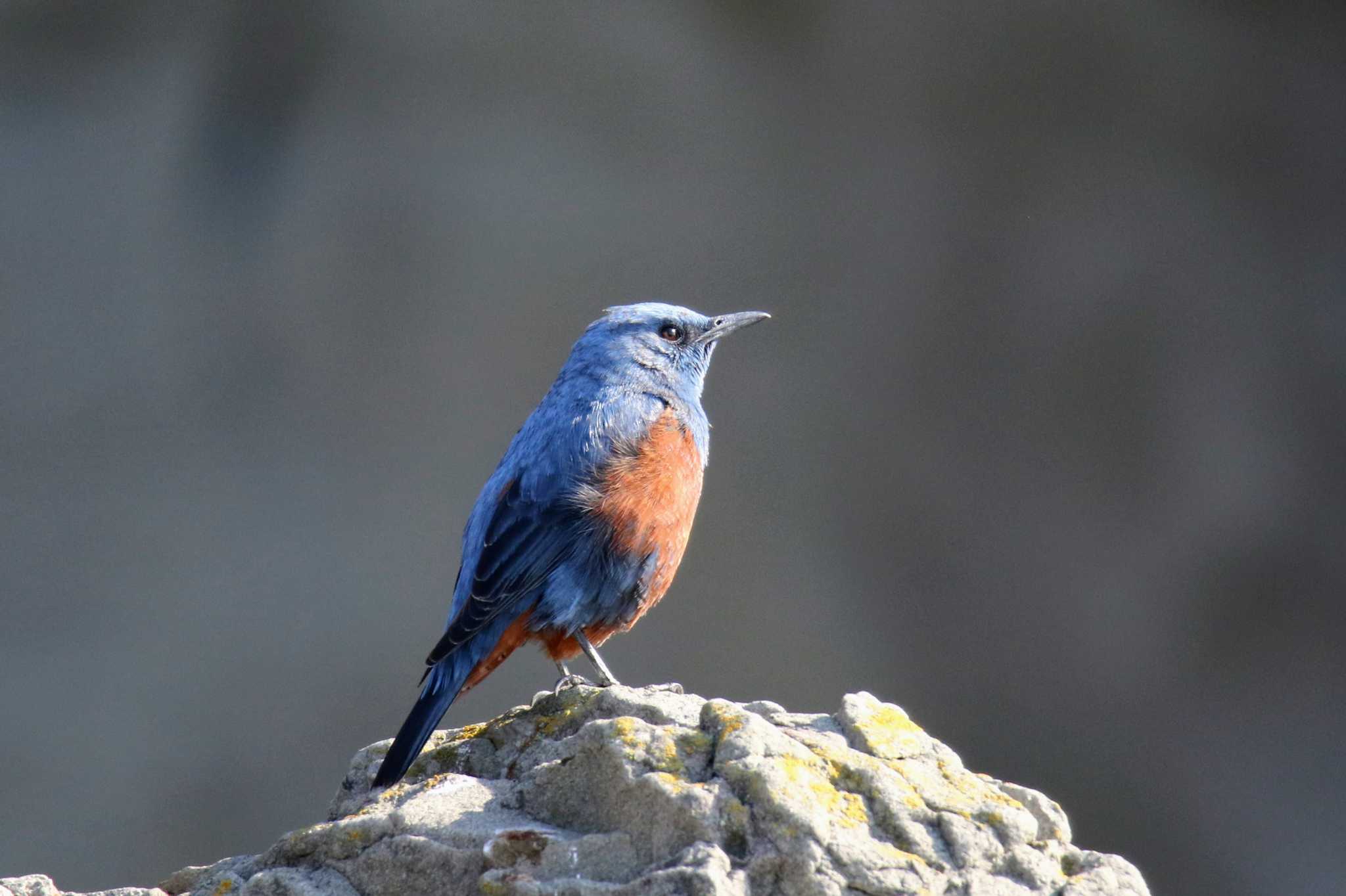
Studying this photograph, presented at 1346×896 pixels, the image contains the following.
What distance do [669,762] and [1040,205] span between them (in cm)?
416

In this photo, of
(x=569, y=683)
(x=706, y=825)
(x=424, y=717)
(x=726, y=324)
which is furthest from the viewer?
(x=726, y=324)

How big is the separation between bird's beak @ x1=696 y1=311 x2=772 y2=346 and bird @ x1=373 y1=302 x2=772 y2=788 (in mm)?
280

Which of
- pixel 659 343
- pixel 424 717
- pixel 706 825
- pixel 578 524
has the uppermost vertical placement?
pixel 659 343

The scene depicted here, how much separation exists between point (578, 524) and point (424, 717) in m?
0.77

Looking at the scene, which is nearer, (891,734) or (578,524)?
(891,734)

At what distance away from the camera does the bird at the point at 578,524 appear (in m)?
3.54

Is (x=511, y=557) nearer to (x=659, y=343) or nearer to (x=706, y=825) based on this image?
(x=659, y=343)

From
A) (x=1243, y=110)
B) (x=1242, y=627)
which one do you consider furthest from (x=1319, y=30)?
(x=1242, y=627)

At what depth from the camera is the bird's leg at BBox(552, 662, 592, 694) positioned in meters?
3.11

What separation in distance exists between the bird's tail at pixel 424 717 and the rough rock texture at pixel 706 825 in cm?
11

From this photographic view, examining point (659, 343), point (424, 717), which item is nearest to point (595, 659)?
point (424, 717)

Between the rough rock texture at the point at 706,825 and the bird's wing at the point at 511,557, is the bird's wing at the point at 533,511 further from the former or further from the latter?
the rough rock texture at the point at 706,825

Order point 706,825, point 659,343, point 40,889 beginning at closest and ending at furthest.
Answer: point 706,825 < point 40,889 < point 659,343

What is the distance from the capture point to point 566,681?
3391mm
